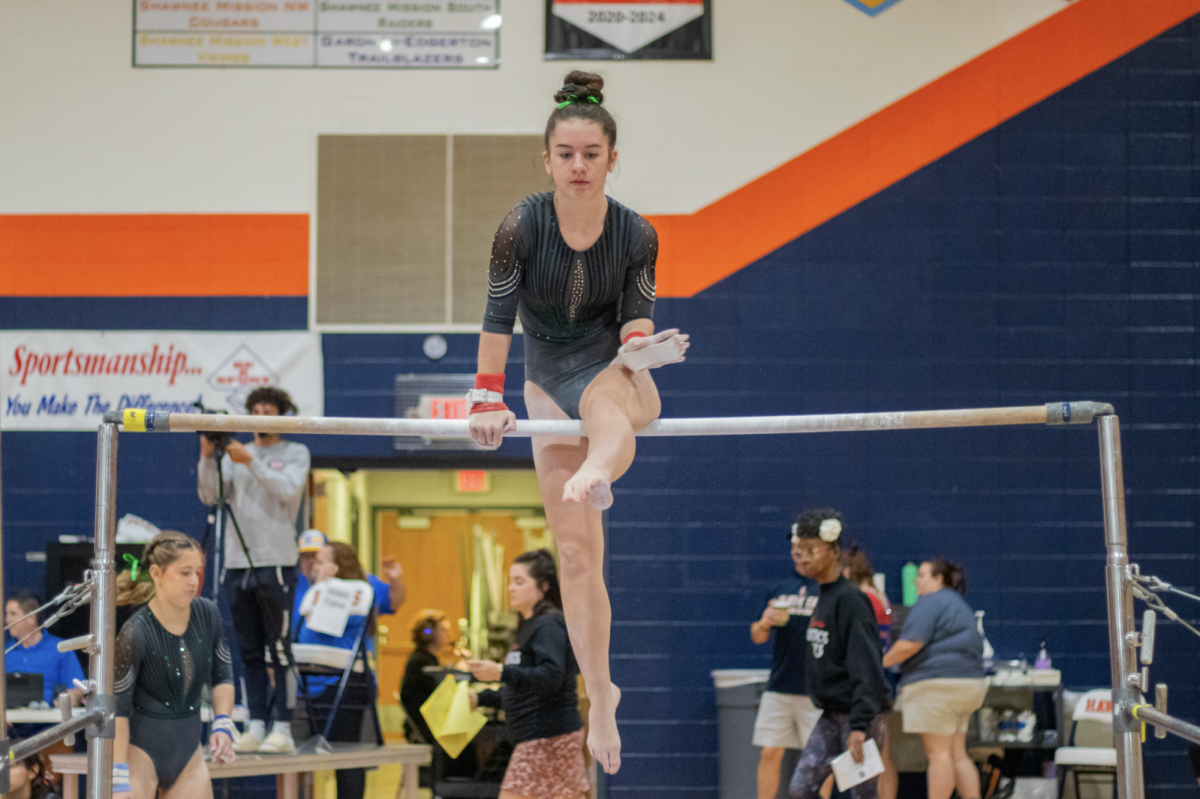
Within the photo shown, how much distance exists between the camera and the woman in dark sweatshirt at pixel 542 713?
4.73 m

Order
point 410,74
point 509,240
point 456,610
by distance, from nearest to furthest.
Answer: point 509,240
point 410,74
point 456,610

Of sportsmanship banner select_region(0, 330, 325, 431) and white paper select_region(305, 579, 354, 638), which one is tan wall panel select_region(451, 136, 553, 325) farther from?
white paper select_region(305, 579, 354, 638)

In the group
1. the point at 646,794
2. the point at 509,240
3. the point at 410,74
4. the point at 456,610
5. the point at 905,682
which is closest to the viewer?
the point at 509,240

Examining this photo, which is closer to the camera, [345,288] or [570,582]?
Result: [570,582]

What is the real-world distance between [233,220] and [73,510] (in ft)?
6.97

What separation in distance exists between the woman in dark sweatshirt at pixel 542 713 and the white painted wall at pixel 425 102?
349 cm

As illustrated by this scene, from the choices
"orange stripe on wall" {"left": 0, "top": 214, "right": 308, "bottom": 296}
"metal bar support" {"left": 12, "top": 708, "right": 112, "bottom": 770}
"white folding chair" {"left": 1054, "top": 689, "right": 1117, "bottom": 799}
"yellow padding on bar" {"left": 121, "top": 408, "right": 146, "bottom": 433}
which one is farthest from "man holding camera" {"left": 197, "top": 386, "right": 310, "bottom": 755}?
"white folding chair" {"left": 1054, "top": 689, "right": 1117, "bottom": 799}

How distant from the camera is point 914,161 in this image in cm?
746

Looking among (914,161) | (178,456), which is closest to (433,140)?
(178,456)

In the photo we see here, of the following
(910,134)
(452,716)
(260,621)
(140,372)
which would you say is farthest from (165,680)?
(910,134)

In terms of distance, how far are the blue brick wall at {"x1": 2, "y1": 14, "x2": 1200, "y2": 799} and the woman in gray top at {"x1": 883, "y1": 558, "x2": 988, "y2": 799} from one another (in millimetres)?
1132

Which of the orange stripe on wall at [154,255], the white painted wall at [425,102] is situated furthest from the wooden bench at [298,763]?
the white painted wall at [425,102]

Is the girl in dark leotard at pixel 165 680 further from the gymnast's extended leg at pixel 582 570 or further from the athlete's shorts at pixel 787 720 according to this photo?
the athlete's shorts at pixel 787 720

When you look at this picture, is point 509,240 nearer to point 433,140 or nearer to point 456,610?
point 433,140
